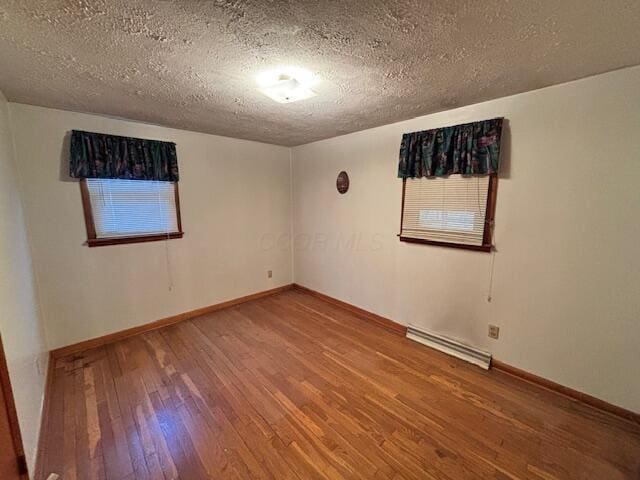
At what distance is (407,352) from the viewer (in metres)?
2.57

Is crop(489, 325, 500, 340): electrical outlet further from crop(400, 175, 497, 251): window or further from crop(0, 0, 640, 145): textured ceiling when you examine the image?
crop(0, 0, 640, 145): textured ceiling

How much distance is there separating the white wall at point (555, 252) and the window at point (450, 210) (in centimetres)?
9

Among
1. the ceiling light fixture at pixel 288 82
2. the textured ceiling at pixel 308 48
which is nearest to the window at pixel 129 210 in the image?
the textured ceiling at pixel 308 48

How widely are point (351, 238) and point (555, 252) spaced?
6.55 feet

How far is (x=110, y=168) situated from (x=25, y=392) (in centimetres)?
192

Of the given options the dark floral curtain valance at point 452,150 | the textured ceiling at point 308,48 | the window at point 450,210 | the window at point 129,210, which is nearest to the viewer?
the textured ceiling at point 308,48

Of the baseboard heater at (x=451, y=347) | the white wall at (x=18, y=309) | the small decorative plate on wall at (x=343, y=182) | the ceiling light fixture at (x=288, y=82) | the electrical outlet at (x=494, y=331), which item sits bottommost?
the baseboard heater at (x=451, y=347)

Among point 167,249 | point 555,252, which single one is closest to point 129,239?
point 167,249

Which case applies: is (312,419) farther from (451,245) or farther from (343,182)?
(343,182)

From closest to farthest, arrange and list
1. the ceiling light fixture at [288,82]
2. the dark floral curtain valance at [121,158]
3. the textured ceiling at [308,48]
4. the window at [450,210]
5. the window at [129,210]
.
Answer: the textured ceiling at [308,48] → the ceiling light fixture at [288,82] → the window at [450,210] → the dark floral curtain valance at [121,158] → the window at [129,210]

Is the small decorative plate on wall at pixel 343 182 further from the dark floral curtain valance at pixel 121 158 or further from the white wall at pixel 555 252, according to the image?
the dark floral curtain valance at pixel 121 158

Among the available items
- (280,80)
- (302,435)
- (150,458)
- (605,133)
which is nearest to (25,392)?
(150,458)

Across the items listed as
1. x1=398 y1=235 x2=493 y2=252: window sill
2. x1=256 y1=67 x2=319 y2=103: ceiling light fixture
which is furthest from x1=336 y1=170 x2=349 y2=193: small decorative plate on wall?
x1=256 y1=67 x2=319 y2=103: ceiling light fixture

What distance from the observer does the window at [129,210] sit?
8.36 ft
